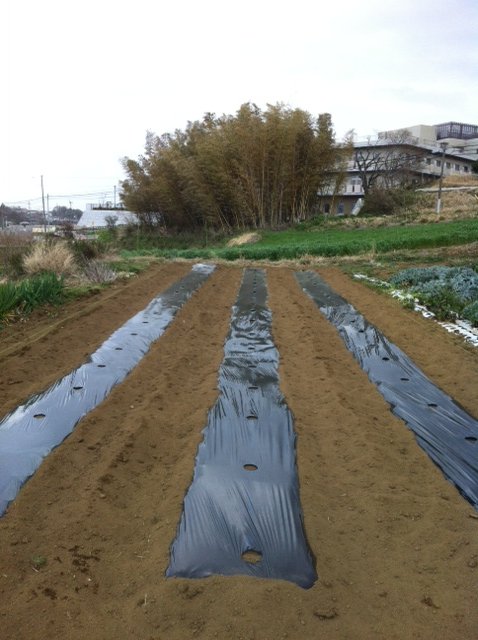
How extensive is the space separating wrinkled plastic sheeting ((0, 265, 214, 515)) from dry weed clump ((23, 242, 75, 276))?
3.69 m

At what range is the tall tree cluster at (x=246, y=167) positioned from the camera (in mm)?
21375

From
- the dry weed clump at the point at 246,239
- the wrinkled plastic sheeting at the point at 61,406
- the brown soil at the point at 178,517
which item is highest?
the dry weed clump at the point at 246,239

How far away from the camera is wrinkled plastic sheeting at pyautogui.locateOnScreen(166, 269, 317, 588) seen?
218cm

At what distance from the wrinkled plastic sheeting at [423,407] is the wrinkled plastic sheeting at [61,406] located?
246cm

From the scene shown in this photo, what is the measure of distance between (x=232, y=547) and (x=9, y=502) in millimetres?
1241

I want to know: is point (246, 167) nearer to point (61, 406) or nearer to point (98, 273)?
point (98, 273)

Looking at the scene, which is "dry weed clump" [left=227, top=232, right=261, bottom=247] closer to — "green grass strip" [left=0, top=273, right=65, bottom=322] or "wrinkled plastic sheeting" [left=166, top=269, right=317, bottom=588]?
"green grass strip" [left=0, top=273, right=65, bottom=322]

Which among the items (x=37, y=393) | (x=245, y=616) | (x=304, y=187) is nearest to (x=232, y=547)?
(x=245, y=616)

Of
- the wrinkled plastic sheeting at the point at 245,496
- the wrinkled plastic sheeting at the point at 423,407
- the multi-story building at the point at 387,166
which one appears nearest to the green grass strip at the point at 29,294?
the wrinkled plastic sheeting at the point at 245,496

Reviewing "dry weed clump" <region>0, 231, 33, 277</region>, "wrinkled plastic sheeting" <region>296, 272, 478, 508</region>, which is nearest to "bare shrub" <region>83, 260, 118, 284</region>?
"dry weed clump" <region>0, 231, 33, 277</region>

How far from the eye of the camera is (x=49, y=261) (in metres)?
9.70

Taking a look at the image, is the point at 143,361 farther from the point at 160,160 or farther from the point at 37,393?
the point at 160,160

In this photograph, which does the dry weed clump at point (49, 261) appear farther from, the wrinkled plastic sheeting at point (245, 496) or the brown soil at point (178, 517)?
the wrinkled plastic sheeting at point (245, 496)

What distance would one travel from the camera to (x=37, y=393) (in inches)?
164
